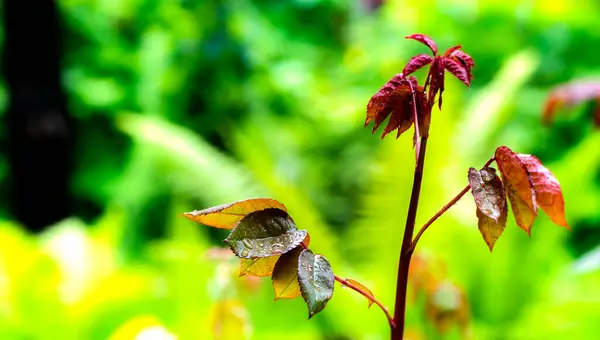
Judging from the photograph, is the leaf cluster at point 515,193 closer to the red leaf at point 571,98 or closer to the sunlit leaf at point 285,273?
the sunlit leaf at point 285,273

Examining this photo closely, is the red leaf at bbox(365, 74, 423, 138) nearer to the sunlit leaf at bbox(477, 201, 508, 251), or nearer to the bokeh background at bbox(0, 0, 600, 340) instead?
the sunlit leaf at bbox(477, 201, 508, 251)

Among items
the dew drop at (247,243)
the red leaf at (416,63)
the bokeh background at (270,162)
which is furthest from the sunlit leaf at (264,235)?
the bokeh background at (270,162)

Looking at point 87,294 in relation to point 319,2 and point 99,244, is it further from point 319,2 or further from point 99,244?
point 319,2

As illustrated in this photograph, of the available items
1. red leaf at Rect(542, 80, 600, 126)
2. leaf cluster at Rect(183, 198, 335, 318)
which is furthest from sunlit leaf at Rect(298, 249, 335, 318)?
red leaf at Rect(542, 80, 600, 126)

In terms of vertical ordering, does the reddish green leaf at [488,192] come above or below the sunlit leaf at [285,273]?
above

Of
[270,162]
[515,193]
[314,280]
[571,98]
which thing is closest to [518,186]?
[515,193]

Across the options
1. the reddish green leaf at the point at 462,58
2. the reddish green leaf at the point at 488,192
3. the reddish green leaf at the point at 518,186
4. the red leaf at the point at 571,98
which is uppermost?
the red leaf at the point at 571,98
